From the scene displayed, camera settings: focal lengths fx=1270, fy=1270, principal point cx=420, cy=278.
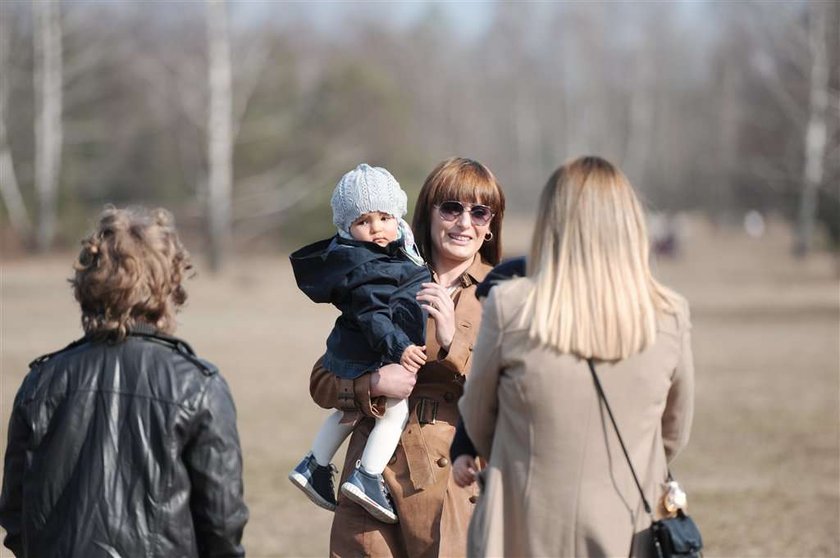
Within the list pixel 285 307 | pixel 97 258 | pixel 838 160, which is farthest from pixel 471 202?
pixel 838 160

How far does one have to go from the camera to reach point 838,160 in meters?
42.5

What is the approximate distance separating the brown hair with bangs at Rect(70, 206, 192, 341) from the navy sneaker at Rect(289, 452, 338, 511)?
1.13m

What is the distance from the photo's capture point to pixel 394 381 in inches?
157

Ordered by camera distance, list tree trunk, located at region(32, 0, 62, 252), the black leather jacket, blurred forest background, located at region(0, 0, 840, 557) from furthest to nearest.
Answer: tree trunk, located at region(32, 0, 62, 252), blurred forest background, located at region(0, 0, 840, 557), the black leather jacket

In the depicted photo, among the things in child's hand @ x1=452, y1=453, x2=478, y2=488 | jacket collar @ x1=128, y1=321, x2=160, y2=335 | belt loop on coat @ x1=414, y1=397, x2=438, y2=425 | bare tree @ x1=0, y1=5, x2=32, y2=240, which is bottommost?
child's hand @ x1=452, y1=453, x2=478, y2=488

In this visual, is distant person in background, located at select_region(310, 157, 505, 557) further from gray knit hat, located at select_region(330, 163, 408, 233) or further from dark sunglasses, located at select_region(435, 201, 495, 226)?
gray knit hat, located at select_region(330, 163, 408, 233)

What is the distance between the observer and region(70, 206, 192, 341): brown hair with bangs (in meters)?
3.26

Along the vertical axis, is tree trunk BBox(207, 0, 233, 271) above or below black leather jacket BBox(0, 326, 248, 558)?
above

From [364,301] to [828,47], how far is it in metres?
42.9

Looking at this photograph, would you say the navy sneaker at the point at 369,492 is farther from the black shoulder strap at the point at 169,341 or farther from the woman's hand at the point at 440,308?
the black shoulder strap at the point at 169,341

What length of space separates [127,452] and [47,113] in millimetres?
37097

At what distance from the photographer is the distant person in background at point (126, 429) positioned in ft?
10.6

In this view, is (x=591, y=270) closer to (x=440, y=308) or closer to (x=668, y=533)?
(x=668, y=533)

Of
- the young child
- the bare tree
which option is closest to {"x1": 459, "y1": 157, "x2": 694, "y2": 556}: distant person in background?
the young child
